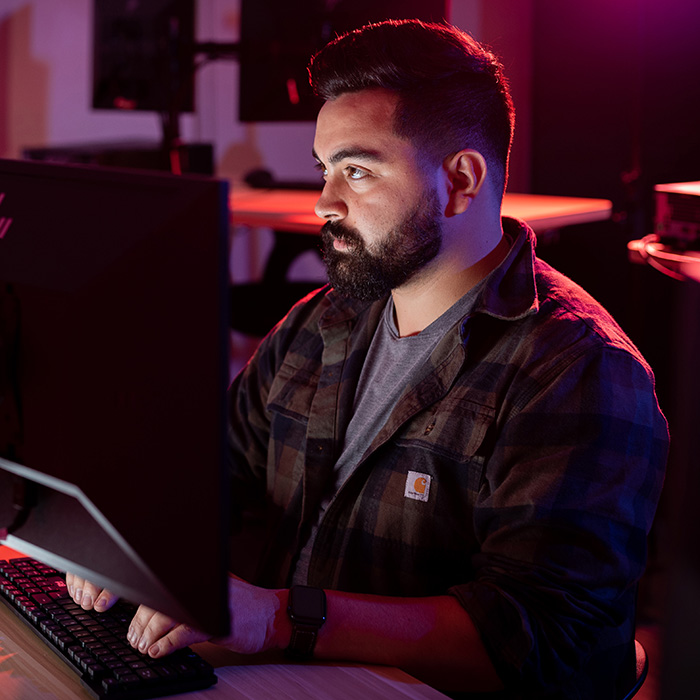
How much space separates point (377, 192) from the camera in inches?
49.1

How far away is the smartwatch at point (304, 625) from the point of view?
36.9 inches

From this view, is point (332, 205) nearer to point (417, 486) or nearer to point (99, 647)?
point (417, 486)

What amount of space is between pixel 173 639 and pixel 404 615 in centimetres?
26

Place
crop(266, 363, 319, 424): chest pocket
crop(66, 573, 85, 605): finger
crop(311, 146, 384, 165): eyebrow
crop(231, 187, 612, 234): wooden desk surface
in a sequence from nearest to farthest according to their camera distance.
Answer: crop(66, 573, 85, 605): finger → crop(311, 146, 384, 165): eyebrow → crop(266, 363, 319, 424): chest pocket → crop(231, 187, 612, 234): wooden desk surface

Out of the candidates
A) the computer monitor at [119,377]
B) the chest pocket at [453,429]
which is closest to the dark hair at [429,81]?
the chest pocket at [453,429]

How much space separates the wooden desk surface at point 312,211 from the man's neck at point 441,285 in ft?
4.13

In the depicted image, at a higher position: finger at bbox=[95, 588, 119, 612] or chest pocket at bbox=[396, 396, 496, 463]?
chest pocket at bbox=[396, 396, 496, 463]

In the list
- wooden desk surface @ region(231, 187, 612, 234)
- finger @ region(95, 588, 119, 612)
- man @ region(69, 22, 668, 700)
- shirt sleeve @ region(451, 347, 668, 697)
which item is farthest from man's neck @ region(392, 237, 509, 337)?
wooden desk surface @ region(231, 187, 612, 234)

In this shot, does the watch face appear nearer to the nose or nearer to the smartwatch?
the smartwatch

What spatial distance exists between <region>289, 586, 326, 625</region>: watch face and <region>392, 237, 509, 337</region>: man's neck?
471 millimetres

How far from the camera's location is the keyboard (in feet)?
2.78

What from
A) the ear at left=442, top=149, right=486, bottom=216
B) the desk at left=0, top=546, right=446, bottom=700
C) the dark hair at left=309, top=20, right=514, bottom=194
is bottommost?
the desk at left=0, top=546, right=446, bottom=700

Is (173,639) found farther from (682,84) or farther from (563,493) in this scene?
(682,84)

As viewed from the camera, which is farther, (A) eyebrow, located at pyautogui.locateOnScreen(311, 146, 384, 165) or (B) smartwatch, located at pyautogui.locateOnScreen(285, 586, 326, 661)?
(A) eyebrow, located at pyautogui.locateOnScreen(311, 146, 384, 165)
